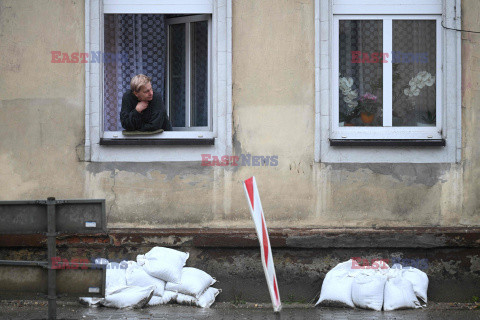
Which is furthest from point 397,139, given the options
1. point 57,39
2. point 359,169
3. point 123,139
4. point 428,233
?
point 57,39

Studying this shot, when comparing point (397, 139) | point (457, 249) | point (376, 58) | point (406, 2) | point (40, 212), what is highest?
point (406, 2)

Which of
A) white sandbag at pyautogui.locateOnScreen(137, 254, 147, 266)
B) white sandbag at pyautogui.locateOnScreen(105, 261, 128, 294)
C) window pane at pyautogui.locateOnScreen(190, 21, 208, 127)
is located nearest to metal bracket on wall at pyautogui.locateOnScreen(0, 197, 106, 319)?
white sandbag at pyautogui.locateOnScreen(105, 261, 128, 294)

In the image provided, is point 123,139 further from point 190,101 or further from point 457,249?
point 457,249

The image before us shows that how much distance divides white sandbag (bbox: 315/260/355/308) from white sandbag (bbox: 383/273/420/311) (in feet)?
1.19

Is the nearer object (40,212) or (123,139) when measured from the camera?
(40,212)

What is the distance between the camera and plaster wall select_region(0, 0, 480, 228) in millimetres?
8656

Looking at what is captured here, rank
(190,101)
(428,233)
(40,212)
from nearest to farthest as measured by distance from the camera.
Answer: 1. (40,212)
2. (428,233)
3. (190,101)

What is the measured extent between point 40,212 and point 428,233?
4.29m

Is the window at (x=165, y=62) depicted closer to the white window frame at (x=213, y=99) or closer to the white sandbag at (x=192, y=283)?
the white window frame at (x=213, y=99)

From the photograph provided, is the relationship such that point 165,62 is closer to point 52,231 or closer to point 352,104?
point 352,104

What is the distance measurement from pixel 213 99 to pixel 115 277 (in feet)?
7.24

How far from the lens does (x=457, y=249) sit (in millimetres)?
8539

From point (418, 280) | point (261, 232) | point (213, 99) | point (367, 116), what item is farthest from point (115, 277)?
point (367, 116)

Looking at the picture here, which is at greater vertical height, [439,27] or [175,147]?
[439,27]
